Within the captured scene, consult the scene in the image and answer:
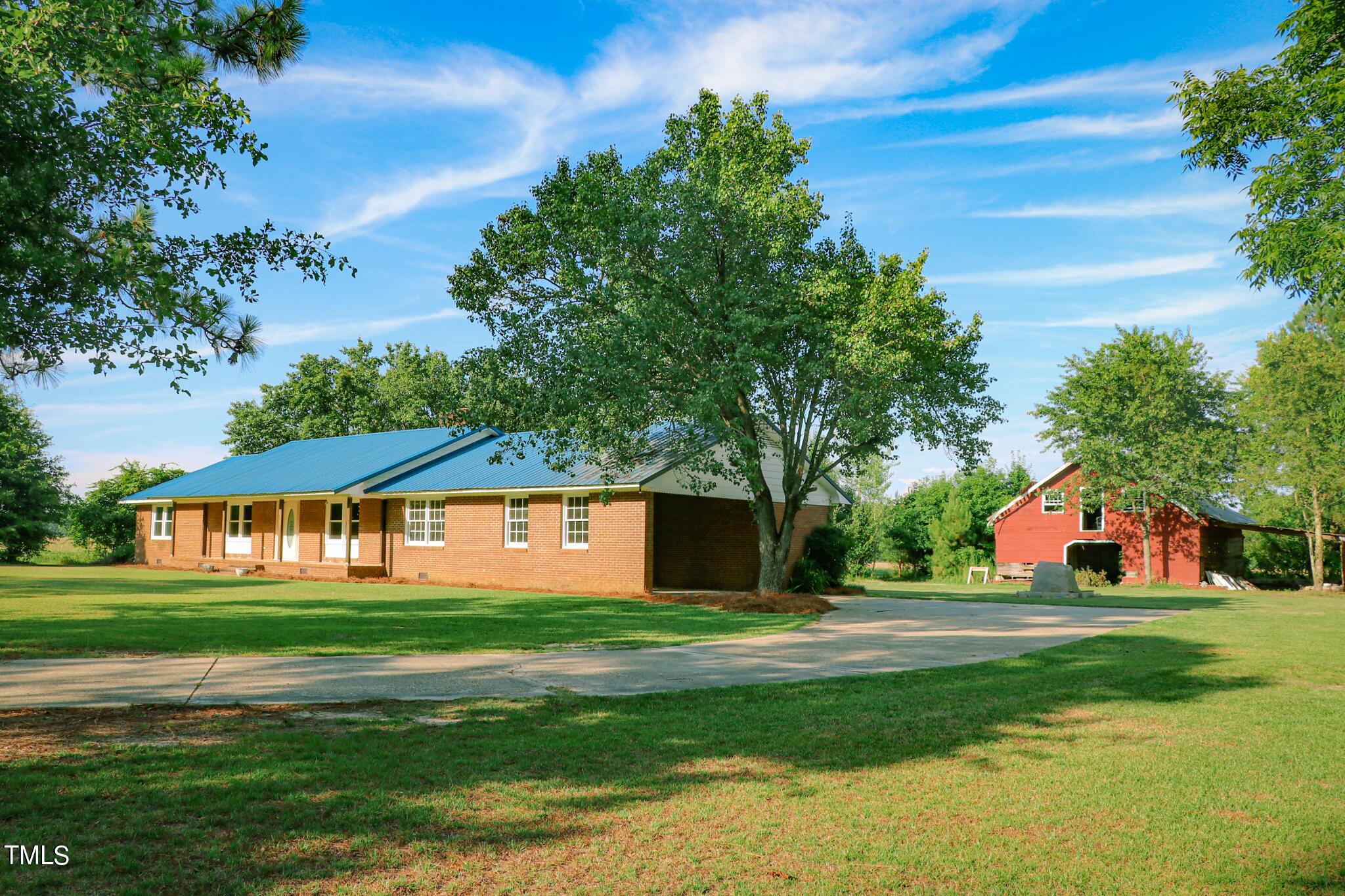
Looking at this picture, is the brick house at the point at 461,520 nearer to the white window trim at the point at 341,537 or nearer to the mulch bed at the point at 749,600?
the white window trim at the point at 341,537

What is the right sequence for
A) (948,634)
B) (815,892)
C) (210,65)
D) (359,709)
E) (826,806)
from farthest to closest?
(948,634)
(210,65)
(359,709)
(826,806)
(815,892)

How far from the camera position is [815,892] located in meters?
4.15

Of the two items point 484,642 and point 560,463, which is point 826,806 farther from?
point 560,463

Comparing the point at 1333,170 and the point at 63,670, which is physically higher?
the point at 1333,170

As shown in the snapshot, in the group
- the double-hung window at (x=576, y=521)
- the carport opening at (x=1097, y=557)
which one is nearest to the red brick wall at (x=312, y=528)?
the double-hung window at (x=576, y=521)

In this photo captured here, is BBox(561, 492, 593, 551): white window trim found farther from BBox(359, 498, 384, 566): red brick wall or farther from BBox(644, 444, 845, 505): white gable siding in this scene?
BBox(359, 498, 384, 566): red brick wall

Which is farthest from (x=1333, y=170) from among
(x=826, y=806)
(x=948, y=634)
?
(x=826, y=806)

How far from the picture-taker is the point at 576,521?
25.8 meters

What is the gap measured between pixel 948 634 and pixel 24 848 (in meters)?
13.9

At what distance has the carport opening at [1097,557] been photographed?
147 feet

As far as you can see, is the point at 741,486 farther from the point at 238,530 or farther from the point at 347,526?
the point at 238,530

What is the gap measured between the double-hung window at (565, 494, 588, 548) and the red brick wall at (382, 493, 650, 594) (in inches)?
8.4

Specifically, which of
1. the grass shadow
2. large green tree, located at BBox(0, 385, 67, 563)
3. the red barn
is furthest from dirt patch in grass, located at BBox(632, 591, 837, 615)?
large green tree, located at BBox(0, 385, 67, 563)

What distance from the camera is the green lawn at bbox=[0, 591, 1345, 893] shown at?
171 inches
